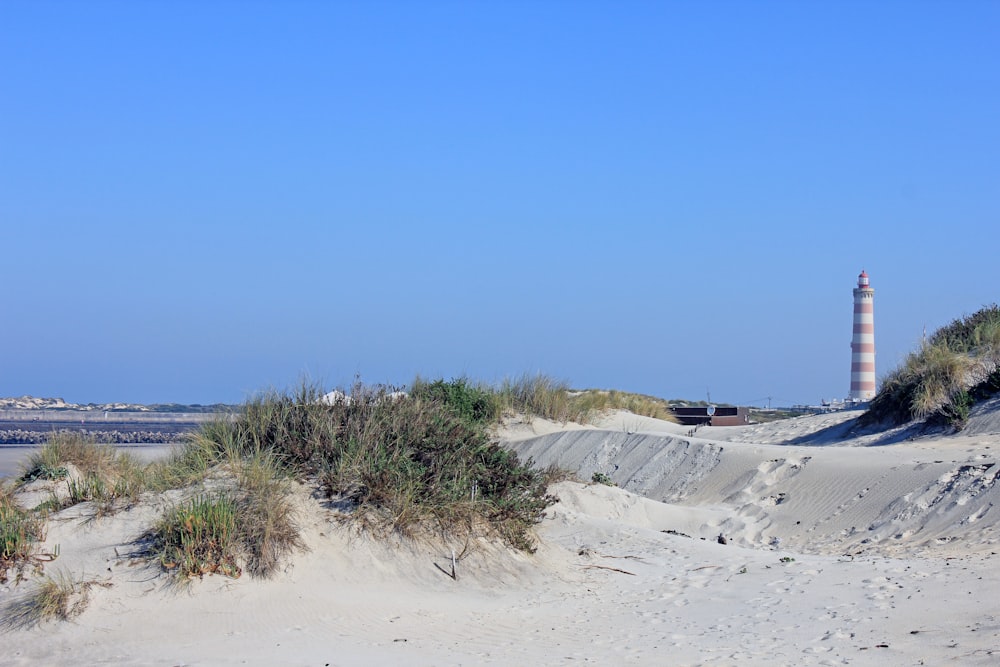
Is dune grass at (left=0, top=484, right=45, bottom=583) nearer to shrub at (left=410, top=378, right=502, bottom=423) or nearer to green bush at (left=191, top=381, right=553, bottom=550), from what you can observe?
green bush at (left=191, top=381, right=553, bottom=550)

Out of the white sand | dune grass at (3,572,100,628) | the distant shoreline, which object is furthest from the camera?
the distant shoreline

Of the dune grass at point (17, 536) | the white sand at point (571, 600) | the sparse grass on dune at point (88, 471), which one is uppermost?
the sparse grass on dune at point (88, 471)

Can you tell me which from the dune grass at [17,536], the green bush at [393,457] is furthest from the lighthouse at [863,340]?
the dune grass at [17,536]

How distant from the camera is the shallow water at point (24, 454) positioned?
11867 millimetres

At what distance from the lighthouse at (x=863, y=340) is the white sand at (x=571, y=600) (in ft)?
121

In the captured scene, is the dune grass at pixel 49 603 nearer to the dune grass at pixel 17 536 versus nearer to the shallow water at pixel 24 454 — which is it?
the dune grass at pixel 17 536

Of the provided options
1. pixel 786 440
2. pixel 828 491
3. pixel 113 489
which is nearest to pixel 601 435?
pixel 786 440

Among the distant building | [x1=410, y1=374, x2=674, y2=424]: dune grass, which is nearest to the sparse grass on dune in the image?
[x1=410, y1=374, x2=674, y2=424]: dune grass

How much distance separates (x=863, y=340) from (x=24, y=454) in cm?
4355

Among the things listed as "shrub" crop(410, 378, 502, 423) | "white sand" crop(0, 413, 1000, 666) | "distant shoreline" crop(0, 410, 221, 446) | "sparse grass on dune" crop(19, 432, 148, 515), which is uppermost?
"shrub" crop(410, 378, 502, 423)

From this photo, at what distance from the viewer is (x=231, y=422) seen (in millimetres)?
10562

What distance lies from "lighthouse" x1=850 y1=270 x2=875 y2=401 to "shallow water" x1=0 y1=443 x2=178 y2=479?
37.5 m

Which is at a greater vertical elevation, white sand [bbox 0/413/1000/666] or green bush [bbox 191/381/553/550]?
green bush [bbox 191/381/553/550]

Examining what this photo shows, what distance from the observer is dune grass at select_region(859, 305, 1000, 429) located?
56.3ft
